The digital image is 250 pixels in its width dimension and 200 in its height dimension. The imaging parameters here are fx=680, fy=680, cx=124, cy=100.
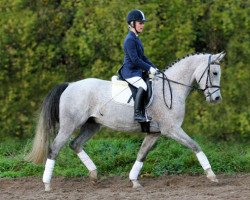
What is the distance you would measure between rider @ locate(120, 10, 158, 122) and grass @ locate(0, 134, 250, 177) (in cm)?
176

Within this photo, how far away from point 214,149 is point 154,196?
154 inches

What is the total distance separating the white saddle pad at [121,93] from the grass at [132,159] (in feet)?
5.41

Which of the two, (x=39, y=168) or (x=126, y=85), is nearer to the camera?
(x=126, y=85)

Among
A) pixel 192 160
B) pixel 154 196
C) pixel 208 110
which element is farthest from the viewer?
pixel 208 110

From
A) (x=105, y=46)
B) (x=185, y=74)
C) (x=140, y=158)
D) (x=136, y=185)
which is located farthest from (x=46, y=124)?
(x=105, y=46)

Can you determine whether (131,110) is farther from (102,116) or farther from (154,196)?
(154,196)

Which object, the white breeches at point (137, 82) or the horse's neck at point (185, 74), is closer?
the white breeches at point (137, 82)

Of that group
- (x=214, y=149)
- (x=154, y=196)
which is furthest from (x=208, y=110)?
(x=154, y=196)

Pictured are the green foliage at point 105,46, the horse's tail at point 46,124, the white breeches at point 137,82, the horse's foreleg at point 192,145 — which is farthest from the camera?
the green foliage at point 105,46

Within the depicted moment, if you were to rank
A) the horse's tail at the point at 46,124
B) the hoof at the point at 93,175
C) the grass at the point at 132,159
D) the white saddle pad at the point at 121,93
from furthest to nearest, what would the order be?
the grass at the point at 132,159 → the hoof at the point at 93,175 → the horse's tail at the point at 46,124 → the white saddle pad at the point at 121,93

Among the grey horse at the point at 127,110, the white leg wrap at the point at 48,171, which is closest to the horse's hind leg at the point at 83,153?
the grey horse at the point at 127,110

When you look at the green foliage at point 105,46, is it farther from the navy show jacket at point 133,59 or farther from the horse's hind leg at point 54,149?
the horse's hind leg at point 54,149

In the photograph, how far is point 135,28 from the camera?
9.65 meters

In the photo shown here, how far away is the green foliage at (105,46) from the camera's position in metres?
13.3
